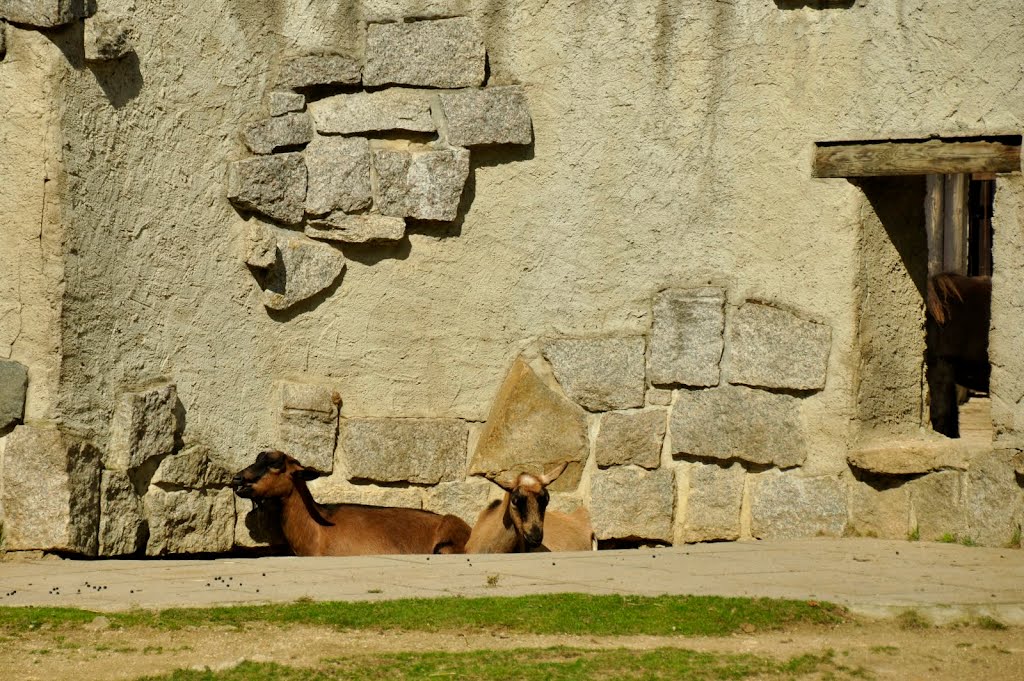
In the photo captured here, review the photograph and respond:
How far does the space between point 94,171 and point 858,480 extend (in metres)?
4.47

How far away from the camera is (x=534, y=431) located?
8.68 metres

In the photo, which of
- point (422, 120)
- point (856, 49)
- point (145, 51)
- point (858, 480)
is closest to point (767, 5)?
point (856, 49)

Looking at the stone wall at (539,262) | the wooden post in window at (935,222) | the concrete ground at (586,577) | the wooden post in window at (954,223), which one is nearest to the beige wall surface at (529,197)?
the stone wall at (539,262)

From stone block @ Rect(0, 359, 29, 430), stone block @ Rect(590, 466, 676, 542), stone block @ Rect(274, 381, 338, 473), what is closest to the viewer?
Answer: stone block @ Rect(0, 359, 29, 430)

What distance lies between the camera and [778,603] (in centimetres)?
630

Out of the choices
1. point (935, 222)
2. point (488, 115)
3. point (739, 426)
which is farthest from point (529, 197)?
point (935, 222)

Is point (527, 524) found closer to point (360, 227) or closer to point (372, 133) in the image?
point (360, 227)

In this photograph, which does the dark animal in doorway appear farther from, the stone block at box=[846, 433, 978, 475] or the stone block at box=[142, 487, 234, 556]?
the stone block at box=[142, 487, 234, 556]

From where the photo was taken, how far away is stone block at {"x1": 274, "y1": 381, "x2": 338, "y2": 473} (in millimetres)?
8641

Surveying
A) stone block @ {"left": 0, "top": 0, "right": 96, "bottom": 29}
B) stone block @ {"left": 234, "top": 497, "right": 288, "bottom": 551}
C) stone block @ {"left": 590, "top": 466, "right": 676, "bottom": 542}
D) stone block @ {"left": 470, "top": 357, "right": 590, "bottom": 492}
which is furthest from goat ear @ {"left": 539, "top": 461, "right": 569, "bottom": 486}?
stone block @ {"left": 0, "top": 0, "right": 96, "bottom": 29}

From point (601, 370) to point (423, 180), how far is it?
59.4 inches

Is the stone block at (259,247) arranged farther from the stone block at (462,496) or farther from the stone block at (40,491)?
the stone block at (462,496)

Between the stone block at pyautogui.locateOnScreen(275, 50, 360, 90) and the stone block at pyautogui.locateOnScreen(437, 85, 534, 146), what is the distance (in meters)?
0.63

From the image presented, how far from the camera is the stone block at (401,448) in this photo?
870 cm
